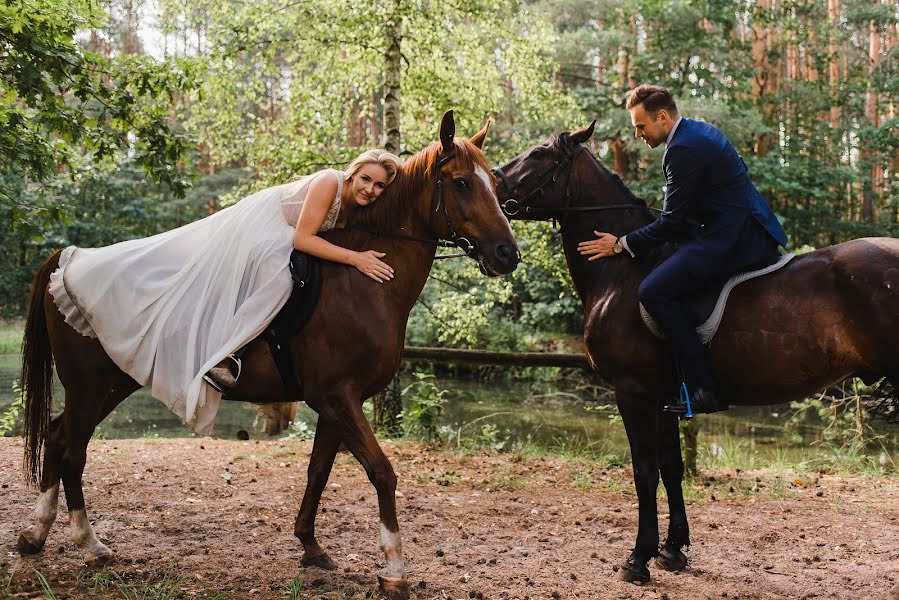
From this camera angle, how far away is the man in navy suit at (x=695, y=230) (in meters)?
4.07

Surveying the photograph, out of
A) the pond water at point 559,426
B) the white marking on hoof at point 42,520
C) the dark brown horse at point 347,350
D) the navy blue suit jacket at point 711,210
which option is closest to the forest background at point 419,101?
the dark brown horse at point 347,350

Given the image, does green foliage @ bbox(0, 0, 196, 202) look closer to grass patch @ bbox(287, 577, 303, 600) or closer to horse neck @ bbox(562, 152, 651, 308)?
horse neck @ bbox(562, 152, 651, 308)

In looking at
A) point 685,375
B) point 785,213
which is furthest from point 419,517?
point 785,213

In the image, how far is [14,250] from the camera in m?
22.8

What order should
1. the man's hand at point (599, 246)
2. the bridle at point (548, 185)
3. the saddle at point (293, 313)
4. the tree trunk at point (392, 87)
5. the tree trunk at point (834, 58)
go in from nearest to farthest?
the saddle at point (293, 313), the man's hand at point (599, 246), the bridle at point (548, 185), the tree trunk at point (392, 87), the tree trunk at point (834, 58)

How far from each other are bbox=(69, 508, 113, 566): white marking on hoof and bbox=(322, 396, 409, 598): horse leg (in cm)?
165

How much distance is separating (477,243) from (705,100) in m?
14.6

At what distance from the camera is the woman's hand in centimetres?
400

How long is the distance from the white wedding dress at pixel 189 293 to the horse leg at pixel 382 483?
0.68 metres

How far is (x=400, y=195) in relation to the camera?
417 centimetres

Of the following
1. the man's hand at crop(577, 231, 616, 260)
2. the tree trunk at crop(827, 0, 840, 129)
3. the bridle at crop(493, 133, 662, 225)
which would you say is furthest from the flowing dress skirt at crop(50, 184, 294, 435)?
the tree trunk at crop(827, 0, 840, 129)

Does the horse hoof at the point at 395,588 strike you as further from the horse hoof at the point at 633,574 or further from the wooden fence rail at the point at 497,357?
the wooden fence rail at the point at 497,357

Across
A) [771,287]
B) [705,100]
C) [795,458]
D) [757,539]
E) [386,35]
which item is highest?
[705,100]

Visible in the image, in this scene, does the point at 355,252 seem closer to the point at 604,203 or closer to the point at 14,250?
the point at 604,203
